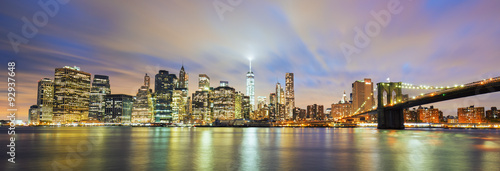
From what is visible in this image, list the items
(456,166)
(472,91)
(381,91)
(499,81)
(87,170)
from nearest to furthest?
(87,170), (456,166), (499,81), (472,91), (381,91)

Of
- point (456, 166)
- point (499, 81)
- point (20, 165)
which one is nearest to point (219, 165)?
point (20, 165)

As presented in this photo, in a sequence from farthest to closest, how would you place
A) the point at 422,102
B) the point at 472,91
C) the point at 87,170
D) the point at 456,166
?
the point at 422,102 → the point at 472,91 → the point at 456,166 → the point at 87,170

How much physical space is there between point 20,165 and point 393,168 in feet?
87.2

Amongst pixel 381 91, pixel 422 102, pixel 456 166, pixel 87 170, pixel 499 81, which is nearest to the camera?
pixel 87 170

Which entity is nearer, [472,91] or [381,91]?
[472,91]

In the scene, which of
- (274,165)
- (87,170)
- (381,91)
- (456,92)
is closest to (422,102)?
(456,92)

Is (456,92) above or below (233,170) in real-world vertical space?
above

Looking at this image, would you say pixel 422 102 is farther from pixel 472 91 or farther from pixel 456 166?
pixel 456 166

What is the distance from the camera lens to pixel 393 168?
894 inches

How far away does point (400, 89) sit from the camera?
123625 mm

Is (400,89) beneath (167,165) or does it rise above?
above

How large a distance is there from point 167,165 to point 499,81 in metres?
68.1

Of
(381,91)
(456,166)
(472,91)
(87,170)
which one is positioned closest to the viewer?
(87,170)

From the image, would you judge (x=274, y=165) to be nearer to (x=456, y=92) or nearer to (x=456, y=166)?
(x=456, y=166)
